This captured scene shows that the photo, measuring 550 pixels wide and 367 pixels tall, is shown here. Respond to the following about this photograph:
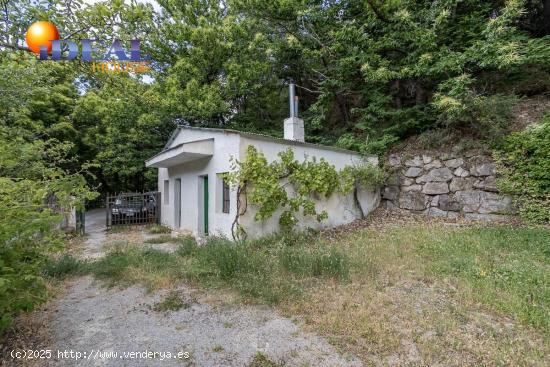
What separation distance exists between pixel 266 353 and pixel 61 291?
3633 mm

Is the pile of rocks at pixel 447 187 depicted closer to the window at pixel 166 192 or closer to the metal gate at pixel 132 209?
the window at pixel 166 192

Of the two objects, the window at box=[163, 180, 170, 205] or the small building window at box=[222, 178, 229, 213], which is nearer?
the small building window at box=[222, 178, 229, 213]

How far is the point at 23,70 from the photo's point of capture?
4656 mm

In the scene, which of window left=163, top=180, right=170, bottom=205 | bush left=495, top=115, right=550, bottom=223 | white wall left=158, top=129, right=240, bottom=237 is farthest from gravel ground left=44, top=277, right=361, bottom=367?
window left=163, top=180, right=170, bottom=205

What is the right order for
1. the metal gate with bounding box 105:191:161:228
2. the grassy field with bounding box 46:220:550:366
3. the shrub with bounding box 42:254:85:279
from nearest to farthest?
the grassy field with bounding box 46:220:550:366 < the shrub with bounding box 42:254:85:279 < the metal gate with bounding box 105:191:161:228

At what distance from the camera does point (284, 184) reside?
23.8ft

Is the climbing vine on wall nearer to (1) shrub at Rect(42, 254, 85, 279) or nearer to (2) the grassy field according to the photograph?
(2) the grassy field

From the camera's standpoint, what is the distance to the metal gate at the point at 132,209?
36.5ft

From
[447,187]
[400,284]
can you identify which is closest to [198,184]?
[400,284]

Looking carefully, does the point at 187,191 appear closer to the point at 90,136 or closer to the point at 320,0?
the point at 320,0

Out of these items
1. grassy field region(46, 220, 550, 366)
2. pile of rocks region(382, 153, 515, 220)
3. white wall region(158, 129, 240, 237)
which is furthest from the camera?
pile of rocks region(382, 153, 515, 220)

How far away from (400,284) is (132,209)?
10826 mm

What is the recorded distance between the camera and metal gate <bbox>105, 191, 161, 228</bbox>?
36.5 feet

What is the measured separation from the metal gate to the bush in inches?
483
